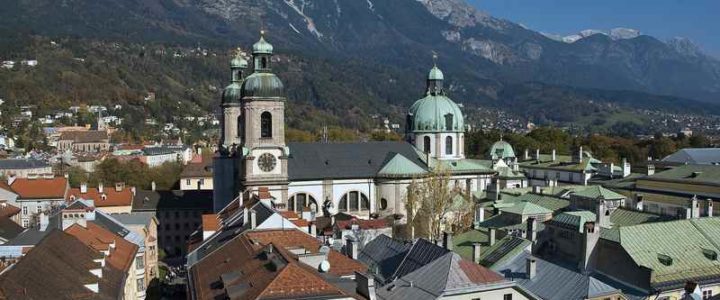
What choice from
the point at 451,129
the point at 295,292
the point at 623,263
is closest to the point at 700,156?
the point at 451,129

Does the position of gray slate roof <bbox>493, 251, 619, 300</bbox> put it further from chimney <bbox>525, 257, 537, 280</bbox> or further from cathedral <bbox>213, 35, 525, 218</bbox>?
cathedral <bbox>213, 35, 525, 218</bbox>

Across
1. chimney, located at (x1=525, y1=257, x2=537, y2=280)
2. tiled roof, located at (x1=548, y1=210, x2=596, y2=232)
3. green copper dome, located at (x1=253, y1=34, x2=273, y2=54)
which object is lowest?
chimney, located at (x1=525, y1=257, x2=537, y2=280)

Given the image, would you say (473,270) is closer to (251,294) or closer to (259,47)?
(251,294)

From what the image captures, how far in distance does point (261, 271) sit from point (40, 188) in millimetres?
67104

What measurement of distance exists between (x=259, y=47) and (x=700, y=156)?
73781 mm

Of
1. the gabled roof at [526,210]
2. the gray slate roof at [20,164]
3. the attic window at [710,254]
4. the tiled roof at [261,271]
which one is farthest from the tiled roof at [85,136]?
the attic window at [710,254]

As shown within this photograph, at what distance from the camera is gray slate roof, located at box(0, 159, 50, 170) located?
116438 mm

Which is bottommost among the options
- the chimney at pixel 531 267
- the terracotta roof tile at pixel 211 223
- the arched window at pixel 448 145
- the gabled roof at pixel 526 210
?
the chimney at pixel 531 267

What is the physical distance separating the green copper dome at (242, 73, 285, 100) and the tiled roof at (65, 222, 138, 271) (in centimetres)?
1803

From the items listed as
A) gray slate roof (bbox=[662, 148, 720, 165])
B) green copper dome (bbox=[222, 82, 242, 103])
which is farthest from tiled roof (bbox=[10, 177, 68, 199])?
gray slate roof (bbox=[662, 148, 720, 165])

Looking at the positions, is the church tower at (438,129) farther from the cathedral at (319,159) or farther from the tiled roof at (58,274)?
the tiled roof at (58,274)

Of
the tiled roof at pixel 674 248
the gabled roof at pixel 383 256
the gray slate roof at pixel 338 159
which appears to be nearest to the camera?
the tiled roof at pixel 674 248

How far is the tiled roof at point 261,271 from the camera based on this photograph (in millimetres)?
26641

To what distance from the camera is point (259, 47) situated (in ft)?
206
